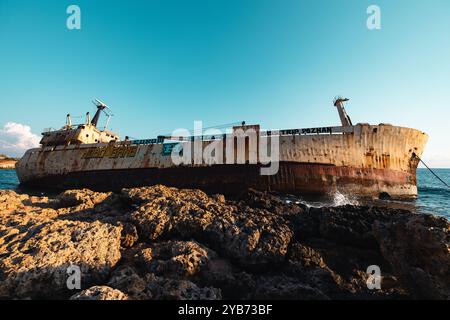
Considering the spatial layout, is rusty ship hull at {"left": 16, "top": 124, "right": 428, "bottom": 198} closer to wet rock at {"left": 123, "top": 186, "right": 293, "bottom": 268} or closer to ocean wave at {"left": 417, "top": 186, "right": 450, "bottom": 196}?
wet rock at {"left": 123, "top": 186, "right": 293, "bottom": 268}

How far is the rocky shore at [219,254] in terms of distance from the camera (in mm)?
3910

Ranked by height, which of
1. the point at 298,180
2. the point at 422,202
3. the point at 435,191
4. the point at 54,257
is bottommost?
the point at 422,202

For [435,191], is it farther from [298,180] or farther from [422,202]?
[298,180]

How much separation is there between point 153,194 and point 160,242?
2621mm

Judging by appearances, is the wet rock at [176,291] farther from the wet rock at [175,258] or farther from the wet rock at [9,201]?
the wet rock at [9,201]

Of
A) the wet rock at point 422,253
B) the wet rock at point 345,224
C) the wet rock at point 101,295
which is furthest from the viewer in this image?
the wet rock at point 345,224

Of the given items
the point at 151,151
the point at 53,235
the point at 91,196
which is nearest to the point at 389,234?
the point at 53,235

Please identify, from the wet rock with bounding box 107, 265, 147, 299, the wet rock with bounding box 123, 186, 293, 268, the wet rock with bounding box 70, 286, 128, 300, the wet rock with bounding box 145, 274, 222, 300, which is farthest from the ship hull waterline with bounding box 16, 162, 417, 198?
the wet rock with bounding box 70, 286, 128, 300

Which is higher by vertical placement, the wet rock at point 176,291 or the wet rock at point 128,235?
the wet rock at point 128,235

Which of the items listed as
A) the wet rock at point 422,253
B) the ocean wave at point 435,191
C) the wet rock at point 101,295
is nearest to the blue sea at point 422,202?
the ocean wave at point 435,191

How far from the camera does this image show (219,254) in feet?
17.9

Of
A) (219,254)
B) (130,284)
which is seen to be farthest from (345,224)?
(130,284)
